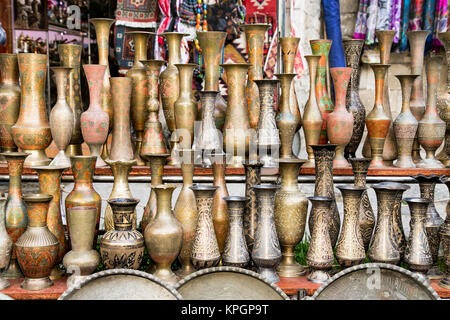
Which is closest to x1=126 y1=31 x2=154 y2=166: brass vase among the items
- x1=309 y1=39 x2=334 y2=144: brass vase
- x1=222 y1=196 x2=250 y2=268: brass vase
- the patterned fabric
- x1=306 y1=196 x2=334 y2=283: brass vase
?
x1=222 y1=196 x2=250 y2=268: brass vase

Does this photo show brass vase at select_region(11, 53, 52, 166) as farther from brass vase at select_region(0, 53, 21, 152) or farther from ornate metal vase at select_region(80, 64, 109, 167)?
ornate metal vase at select_region(80, 64, 109, 167)

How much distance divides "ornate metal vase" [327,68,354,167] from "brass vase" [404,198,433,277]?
0.52m

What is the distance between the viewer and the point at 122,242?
8.05ft

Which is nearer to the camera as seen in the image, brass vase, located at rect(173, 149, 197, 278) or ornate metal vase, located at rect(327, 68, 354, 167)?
brass vase, located at rect(173, 149, 197, 278)

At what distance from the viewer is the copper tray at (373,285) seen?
2.38 metres

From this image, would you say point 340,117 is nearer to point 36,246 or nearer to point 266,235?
point 266,235

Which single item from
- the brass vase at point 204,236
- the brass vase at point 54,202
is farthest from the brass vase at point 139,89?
the brass vase at point 204,236

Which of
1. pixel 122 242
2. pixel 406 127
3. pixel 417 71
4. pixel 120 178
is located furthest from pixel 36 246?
pixel 417 71

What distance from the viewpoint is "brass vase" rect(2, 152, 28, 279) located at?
262cm

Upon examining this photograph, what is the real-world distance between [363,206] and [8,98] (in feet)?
5.93

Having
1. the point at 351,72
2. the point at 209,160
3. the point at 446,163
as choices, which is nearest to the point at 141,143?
the point at 209,160

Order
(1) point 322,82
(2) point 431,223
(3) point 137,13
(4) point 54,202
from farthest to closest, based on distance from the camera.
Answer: (3) point 137,13 < (1) point 322,82 < (2) point 431,223 < (4) point 54,202

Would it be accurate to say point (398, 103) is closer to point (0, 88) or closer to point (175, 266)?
point (175, 266)

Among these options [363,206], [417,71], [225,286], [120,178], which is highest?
[417,71]
